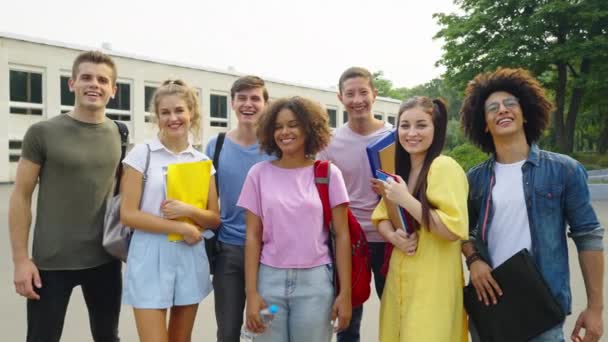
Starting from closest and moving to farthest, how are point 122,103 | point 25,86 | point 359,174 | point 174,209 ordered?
point 174,209, point 359,174, point 25,86, point 122,103

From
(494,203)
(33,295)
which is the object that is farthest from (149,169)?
(494,203)

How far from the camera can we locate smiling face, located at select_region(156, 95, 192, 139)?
10.4ft

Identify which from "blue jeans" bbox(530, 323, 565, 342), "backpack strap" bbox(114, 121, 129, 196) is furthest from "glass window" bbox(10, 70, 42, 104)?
"blue jeans" bbox(530, 323, 565, 342)

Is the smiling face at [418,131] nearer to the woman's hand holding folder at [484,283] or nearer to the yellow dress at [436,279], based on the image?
the yellow dress at [436,279]

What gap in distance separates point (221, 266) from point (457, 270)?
4.96 ft

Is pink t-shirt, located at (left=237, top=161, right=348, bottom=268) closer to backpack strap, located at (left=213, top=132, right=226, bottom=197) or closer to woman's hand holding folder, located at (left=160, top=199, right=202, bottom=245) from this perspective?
woman's hand holding folder, located at (left=160, top=199, right=202, bottom=245)

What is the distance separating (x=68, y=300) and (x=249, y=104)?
68.0 inches

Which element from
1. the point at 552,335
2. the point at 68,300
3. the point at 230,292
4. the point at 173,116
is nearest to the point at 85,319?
the point at 68,300

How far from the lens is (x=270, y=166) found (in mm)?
3119

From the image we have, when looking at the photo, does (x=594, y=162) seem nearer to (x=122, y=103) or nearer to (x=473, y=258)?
(x=473, y=258)

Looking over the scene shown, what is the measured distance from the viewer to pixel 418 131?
9.61ft

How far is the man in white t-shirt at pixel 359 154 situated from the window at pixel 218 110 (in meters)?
32.9

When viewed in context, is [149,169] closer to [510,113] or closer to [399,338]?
[399,338]

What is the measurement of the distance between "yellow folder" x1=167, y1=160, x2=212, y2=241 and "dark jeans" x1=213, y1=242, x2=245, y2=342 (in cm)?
41
